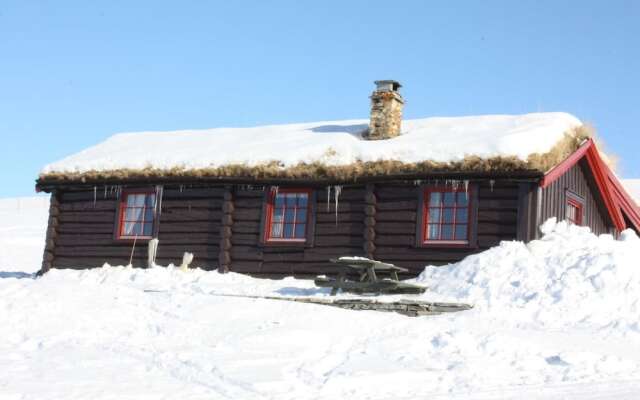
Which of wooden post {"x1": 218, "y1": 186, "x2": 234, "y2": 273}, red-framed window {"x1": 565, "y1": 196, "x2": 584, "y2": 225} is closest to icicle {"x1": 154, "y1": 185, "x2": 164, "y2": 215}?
wooden post {"x1": 218, "y1": 186, "x2": 234, "y2": 273}

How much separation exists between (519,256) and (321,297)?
343 cm

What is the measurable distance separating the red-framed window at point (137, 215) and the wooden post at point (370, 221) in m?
5.02

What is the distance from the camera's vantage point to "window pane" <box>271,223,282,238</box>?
17.3m

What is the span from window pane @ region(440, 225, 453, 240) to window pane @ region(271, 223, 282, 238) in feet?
11.3

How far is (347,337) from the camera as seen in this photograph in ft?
35.7

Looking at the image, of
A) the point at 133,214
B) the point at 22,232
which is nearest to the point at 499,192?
the point at 133,214

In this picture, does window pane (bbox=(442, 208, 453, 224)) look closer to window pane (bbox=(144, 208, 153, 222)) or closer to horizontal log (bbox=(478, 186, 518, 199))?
horizontal log (bbox=(478, 186, 518, 199))

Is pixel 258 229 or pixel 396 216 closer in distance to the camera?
pixel 396 216

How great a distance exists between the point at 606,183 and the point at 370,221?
5602 mm

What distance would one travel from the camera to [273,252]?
17219 mm

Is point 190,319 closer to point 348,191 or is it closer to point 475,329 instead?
point 475,329

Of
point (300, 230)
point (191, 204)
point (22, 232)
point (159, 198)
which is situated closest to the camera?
point (300, 230)

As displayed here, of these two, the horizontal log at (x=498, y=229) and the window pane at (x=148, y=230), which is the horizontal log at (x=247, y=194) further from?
the horizontal log at (x=498, y=229)

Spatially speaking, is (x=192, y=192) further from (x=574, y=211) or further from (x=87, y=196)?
(x=574, y=211)
